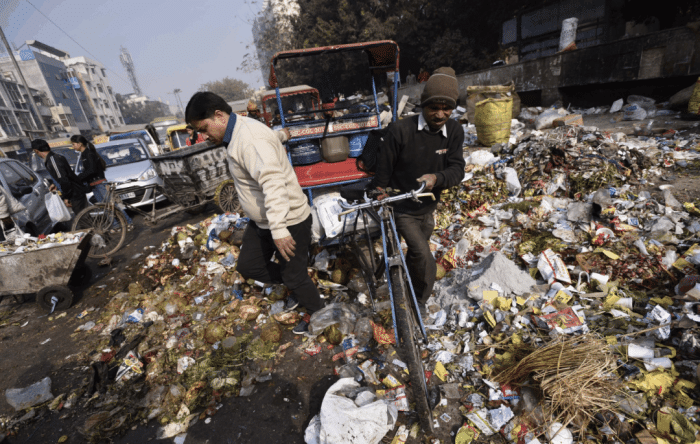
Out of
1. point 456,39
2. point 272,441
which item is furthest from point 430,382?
point 456,39

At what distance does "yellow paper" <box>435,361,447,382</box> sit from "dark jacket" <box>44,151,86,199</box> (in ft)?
24.1

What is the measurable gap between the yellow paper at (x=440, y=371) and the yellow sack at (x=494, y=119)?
5.91 metres

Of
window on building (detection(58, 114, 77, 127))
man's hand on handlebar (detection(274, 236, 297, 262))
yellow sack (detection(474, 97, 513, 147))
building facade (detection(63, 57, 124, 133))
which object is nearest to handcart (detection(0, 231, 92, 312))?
man's hand on handlebar (detection(274, 236, 297, 262))

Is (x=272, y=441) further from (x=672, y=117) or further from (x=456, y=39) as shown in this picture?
(x=456, y=39)

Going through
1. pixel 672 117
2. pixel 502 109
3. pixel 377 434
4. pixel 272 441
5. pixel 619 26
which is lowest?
pixel 272 441

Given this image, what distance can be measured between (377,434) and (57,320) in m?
4.80

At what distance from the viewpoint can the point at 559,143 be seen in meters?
5.38

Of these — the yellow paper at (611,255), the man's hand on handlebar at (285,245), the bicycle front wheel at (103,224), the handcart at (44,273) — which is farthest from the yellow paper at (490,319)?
the bicycle front wheel at (103,224)

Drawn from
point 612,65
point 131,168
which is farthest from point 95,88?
point 612,65

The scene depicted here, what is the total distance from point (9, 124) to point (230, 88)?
151 feet

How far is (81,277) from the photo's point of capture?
5.17 metres

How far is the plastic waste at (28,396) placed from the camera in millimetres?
2900

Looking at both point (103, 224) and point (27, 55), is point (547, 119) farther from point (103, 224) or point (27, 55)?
point (27, 55)

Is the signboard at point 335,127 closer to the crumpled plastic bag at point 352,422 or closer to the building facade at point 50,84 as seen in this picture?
the crumpled plastic bag at point 352,422
